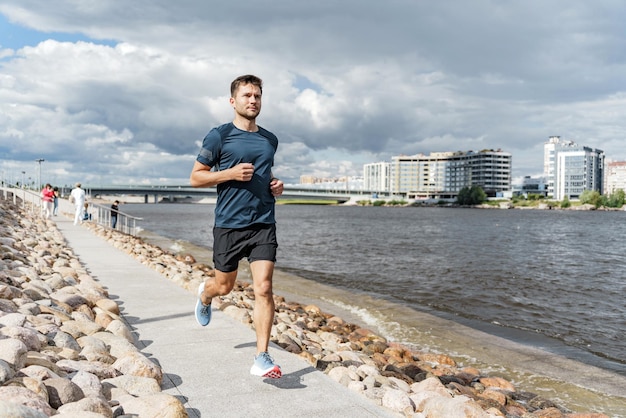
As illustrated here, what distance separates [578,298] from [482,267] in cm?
651

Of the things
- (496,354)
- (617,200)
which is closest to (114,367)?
(496,354)

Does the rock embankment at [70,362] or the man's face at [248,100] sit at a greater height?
the man's face at [248,100]

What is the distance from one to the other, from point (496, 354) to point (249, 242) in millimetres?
6314

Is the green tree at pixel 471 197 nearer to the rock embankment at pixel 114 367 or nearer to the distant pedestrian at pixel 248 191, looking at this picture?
the rock embankment at pixel 114 367

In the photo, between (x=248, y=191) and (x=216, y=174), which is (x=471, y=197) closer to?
(x=248, y=191)

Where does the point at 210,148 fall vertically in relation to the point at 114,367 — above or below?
above

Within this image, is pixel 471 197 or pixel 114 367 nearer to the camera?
pixel 114 367

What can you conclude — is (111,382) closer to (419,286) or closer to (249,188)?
(249,188)

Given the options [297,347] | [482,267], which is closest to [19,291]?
[297,347]

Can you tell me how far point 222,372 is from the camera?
409 cm

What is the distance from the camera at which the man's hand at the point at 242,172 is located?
3.58 metres

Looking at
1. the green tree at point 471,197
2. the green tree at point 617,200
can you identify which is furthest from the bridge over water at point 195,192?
the green tree at point 617,200

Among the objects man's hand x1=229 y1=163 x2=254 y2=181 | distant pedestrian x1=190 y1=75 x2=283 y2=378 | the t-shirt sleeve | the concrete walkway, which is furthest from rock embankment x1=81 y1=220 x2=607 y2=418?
the t-shirt sleeve

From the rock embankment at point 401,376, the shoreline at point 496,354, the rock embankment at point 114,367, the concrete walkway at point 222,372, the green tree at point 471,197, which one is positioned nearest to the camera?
the rock embankment at point 114,367
